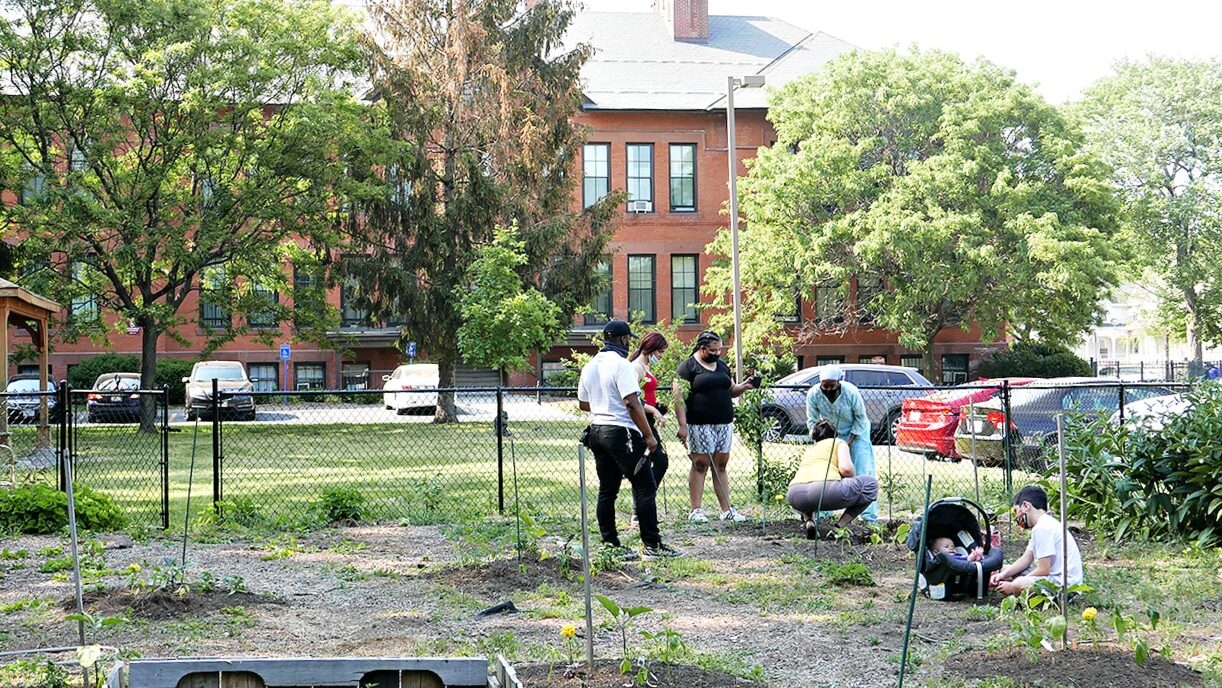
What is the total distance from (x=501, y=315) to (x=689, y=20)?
2538cm

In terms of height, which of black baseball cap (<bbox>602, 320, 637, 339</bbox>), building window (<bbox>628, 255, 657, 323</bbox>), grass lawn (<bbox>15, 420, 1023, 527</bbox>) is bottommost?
grass lawn (<bbox>15, 420, 1023, 527</bbox>)

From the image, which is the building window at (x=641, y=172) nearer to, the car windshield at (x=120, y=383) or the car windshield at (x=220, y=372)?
the car windshield at (x=220, y=372)

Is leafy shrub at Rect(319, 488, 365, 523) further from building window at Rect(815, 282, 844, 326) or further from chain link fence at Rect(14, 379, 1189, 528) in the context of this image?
building window at Rect(815, 282, 844, 326)

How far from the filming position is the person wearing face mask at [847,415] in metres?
11.1

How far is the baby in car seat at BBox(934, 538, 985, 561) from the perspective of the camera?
8.41 meters

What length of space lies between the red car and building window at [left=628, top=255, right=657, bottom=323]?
28.3m

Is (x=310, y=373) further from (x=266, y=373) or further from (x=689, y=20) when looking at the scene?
(x=689, y=20)

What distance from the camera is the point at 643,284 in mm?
48188

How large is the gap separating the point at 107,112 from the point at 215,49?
9.32ft

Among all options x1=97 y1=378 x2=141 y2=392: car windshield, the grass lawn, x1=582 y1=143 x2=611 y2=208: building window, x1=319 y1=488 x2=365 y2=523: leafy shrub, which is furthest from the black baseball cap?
x1=582 y1=143 x2=611 y2=208: building window

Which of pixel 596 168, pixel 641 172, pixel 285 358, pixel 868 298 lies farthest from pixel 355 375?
pixel 868 298

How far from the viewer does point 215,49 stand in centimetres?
2870

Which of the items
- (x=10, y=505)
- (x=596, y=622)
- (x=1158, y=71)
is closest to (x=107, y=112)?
(x=10, y=505)

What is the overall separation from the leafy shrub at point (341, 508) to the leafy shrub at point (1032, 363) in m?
35.3
